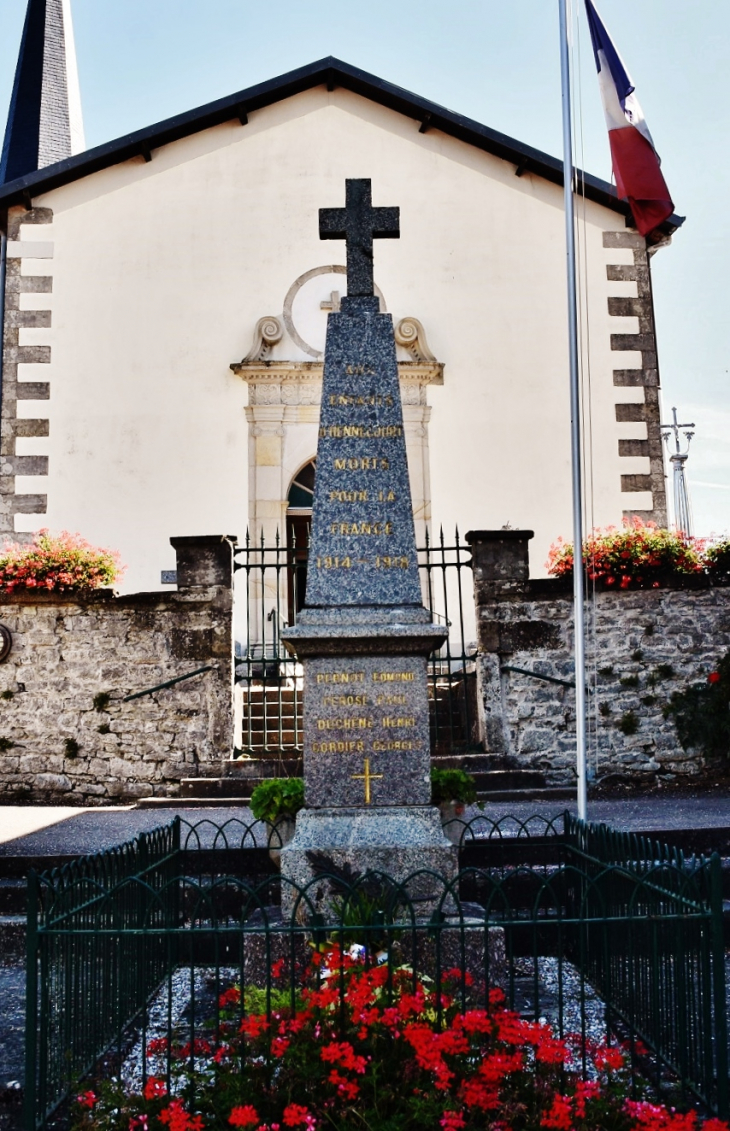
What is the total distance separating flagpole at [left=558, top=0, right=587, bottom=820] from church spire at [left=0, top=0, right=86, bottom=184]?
10.8 metres

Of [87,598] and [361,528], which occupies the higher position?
[87,598]

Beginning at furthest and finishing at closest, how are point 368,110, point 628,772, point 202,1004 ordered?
point 368,110
point 628,772
point 202,1004

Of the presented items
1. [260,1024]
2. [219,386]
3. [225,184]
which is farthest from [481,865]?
[225,184]

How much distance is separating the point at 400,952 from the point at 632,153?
5.74 metres

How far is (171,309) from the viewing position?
13.1 meters

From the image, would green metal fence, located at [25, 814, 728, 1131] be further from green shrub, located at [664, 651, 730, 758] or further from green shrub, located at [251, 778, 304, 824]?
green shrub, located at [664, 651, 730, 758]

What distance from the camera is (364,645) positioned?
5.20m

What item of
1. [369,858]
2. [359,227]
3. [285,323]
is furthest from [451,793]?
[285,323]

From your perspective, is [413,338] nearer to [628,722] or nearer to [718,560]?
[718,560]

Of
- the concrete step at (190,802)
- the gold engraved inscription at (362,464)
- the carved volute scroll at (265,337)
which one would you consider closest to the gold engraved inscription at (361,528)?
the gold engraved inscription at (362,464)

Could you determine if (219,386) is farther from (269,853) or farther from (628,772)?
(269,853)

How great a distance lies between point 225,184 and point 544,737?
8.18 metres

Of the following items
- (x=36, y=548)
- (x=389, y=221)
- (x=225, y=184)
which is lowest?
(x=36, y=548)

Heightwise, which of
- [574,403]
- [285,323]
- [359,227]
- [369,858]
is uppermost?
[285,323]
